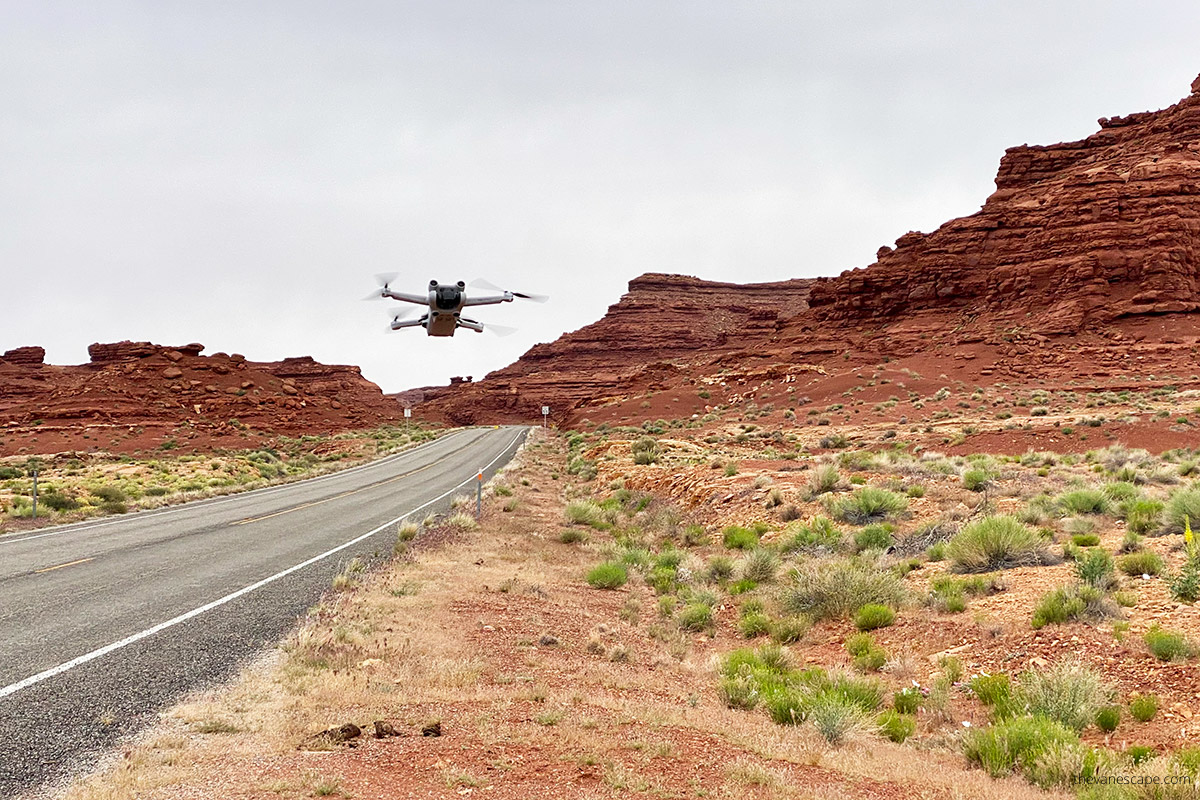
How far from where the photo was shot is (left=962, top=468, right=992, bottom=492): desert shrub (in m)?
16.2

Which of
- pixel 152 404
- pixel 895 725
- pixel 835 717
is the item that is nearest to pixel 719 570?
pixel 895 725

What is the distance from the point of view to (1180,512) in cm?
1099

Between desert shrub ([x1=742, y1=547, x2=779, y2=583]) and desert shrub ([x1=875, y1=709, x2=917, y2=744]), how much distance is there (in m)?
5.44

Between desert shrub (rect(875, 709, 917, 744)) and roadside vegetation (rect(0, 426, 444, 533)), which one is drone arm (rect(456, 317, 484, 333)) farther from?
desert shrub (rect(875, 709, 917, 744))

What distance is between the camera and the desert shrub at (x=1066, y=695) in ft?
19.7

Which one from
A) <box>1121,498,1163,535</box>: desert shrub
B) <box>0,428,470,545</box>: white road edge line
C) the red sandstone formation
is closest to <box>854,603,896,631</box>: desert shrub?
<box>1121,498,1163,535</box>: desert shrub

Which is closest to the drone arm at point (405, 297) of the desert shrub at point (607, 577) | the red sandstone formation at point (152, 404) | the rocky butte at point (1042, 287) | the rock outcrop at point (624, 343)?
the desert shrub at point (607, 577)

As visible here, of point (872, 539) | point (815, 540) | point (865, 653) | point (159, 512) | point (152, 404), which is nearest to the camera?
point (865, 653)

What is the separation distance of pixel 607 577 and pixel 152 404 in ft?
262

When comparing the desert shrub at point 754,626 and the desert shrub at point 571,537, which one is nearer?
the desert shrub at point 754,626

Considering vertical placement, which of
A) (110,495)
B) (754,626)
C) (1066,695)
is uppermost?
(110,495)

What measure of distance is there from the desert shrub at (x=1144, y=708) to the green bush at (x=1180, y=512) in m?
6.00

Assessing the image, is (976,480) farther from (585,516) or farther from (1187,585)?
(585,516)

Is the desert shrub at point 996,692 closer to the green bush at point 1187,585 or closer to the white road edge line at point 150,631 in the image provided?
the green bush at point 1187,585
